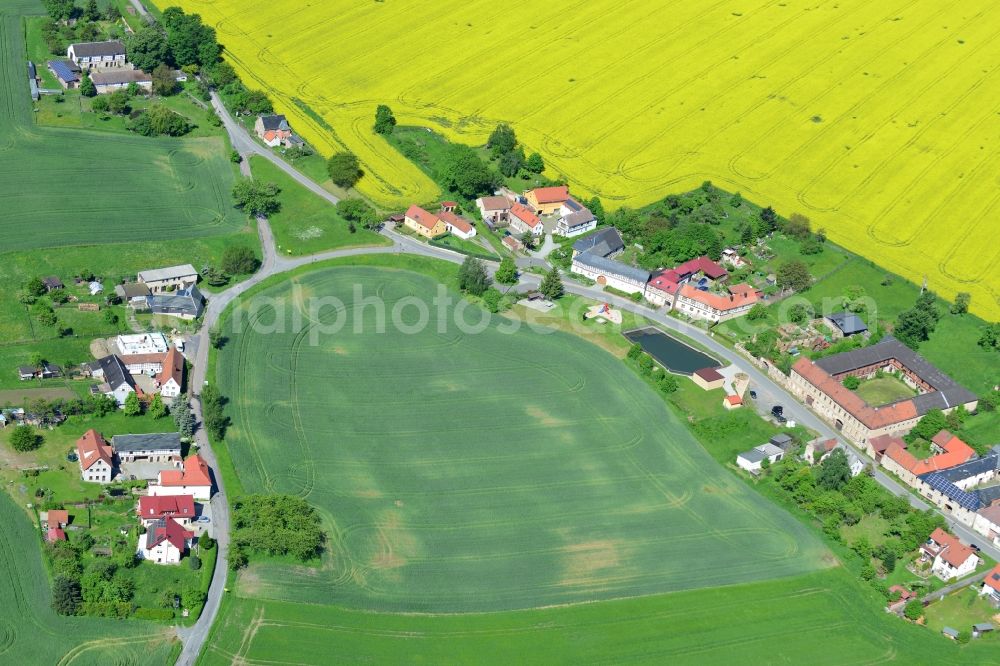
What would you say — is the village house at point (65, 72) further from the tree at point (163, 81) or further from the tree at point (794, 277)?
the tree at point (794, 277)

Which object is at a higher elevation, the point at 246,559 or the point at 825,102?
the point at 825,102

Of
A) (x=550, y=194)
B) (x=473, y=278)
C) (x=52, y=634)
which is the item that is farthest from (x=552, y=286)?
(x=52, y=634)

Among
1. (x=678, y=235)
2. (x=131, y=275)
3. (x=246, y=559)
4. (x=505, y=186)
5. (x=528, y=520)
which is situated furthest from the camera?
(x=505, y=186)

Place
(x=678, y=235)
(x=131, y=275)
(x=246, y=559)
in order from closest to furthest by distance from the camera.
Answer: (x=246, y=559)
(x=131, y=275)
(x=678, y=235)

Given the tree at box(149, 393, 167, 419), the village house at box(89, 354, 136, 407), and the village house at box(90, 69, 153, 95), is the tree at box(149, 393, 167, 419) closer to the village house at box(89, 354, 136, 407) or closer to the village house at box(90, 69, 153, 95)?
the village house at box(89, 354, 136, 407)

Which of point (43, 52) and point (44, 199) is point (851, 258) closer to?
point (44, 199)

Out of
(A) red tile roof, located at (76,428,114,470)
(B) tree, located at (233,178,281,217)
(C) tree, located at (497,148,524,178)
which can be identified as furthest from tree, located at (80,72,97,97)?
(A) red tile roof, located at (76,428,114,470)

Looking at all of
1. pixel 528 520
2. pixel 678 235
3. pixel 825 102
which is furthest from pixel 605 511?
pixel 825 102
